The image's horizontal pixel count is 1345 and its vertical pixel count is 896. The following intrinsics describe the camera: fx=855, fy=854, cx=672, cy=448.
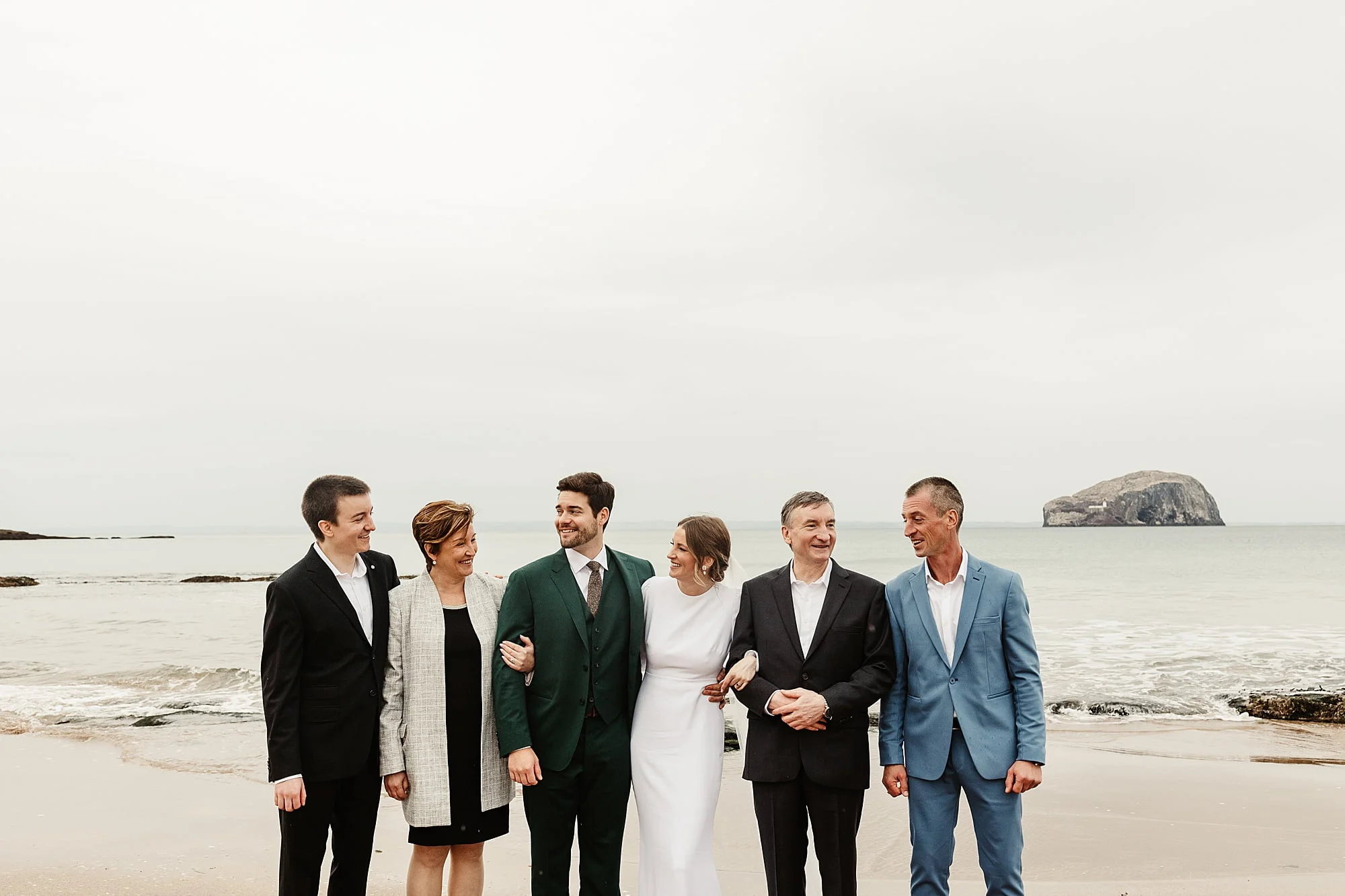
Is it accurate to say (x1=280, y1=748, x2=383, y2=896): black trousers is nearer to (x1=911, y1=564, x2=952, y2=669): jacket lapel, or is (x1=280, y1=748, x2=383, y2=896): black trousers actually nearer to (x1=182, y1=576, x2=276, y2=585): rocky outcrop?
(x1=911, y1=564, x2=952, y2=669): jacket lapel

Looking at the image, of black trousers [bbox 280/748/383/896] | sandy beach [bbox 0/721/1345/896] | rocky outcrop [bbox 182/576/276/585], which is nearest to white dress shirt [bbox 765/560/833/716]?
black trousers [bbox 280/748/383/896]

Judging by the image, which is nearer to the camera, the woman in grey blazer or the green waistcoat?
the woman in grey blazer

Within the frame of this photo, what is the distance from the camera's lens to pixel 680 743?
364 cm

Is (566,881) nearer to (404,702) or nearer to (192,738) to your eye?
(404,702)

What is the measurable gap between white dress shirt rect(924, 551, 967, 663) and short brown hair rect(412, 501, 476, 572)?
2010mm

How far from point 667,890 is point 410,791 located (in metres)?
1.15

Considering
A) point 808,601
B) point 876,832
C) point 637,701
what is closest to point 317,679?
point 637,701

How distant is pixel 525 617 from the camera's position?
12.1 ft

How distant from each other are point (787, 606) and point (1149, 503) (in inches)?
5140

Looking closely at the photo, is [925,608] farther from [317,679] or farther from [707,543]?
[317,679]

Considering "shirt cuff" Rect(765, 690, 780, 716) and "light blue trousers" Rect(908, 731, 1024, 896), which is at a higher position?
"shirt cuff" Rect(765, 690, 780, 716)

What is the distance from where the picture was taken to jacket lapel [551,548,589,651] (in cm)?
369

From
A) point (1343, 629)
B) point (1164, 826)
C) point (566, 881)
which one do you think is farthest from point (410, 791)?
point (1343, 629)

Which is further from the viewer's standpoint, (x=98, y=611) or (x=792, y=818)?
(x=98, y=611)
